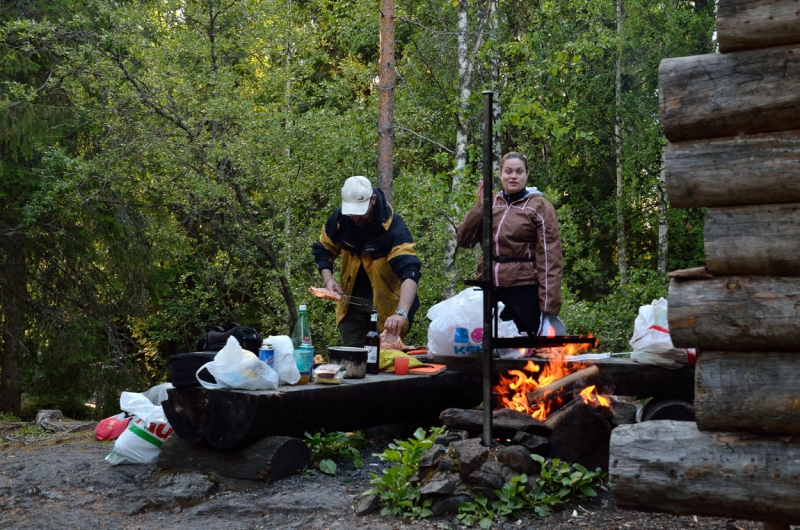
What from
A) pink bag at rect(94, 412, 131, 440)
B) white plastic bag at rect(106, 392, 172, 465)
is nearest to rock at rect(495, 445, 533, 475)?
white plastic bag at rect(106, 392, 172, 465)

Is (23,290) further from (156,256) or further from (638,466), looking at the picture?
(638,466)

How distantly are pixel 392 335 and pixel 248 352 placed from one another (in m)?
1.63

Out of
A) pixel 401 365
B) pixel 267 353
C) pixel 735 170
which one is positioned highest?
pixel 735 170

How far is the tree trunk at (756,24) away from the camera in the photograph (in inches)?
143

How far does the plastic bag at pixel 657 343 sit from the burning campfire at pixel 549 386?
39cm

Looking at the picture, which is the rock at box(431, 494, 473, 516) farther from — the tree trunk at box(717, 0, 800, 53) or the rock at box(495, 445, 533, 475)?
the tree trunk at box(717, 0, 800, 53)

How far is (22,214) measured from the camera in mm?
12984

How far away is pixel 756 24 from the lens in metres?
3.69

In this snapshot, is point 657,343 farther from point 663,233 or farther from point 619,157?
point 619,157

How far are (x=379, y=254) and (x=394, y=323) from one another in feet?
2.29

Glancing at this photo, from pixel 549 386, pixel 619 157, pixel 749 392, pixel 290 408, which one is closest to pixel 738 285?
pixel 749 392

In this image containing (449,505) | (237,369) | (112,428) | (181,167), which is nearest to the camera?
(449,505)

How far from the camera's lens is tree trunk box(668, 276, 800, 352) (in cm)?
359

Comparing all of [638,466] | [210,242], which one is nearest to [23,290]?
[210,242]
